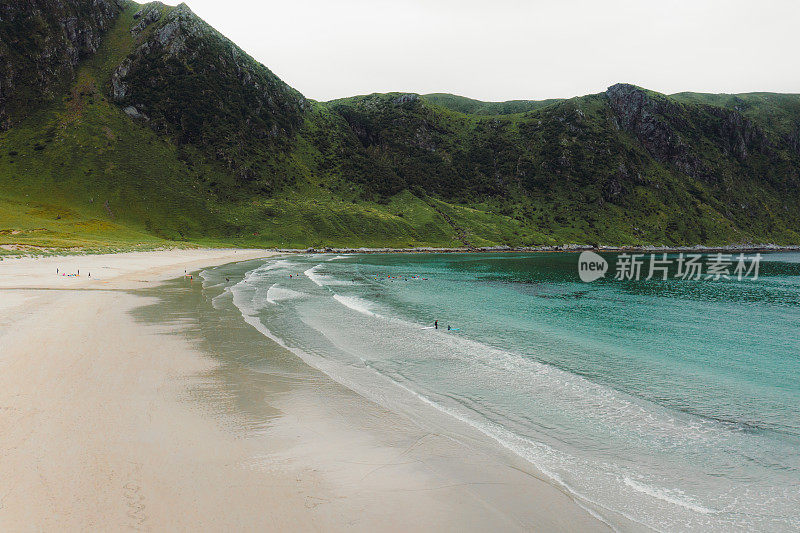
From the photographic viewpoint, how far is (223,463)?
29.7 feet

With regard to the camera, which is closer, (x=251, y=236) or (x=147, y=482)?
(x=147, y=482)

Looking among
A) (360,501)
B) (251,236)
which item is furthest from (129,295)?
(251,236)

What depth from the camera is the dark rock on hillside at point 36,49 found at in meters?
164

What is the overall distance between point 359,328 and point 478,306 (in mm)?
15555

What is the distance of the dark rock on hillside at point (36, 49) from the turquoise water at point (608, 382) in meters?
204

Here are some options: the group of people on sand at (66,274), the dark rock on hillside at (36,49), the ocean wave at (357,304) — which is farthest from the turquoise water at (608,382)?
the dark rock on hillside at (36,49)

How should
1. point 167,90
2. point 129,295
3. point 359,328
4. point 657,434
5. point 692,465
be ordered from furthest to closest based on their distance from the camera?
point 167,90, point 129,295, point 359,328, point 657,434, point 692,465

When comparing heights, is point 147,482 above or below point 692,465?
above

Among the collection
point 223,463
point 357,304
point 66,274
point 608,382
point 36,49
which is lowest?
point 608,382

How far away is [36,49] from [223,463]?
250416mm

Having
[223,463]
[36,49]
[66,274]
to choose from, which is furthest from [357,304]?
[36,49]

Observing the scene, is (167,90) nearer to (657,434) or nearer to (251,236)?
(251,236)

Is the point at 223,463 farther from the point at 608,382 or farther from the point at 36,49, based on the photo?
the point at 36,49

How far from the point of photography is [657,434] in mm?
12742
